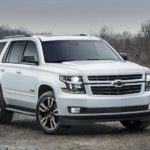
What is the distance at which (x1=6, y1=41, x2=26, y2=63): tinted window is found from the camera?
13.2 metres

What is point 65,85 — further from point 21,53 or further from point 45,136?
point 21,53

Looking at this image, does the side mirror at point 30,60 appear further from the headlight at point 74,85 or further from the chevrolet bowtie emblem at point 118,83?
the chevrolet bowtie emblem at point 118,83

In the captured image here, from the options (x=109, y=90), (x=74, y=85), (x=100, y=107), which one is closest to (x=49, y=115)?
(x=74, y=85)

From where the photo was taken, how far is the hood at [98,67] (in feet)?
36.2

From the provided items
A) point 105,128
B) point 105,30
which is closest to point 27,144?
point 105,128

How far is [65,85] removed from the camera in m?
11.0

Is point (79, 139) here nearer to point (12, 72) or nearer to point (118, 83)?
point (118, 83)

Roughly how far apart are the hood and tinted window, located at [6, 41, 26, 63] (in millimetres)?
1622

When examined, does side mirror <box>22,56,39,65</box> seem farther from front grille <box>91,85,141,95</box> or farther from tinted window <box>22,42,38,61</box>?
front grille <box>91,85,141,95</box>

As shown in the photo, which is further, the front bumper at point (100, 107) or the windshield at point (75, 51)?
the windshield at point (75, 51)

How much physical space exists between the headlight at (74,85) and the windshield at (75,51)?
1.05 m

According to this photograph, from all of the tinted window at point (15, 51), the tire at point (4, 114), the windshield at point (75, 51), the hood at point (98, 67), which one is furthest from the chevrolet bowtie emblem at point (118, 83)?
the tire at point (4, 114)

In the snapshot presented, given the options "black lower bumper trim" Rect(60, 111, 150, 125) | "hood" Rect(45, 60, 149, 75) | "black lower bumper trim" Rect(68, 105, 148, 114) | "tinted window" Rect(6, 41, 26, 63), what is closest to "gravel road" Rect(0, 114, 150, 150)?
"black lower bumper trim" Rect(60, 111, 150, 125)

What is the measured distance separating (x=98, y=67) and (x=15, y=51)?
278 centimetres
